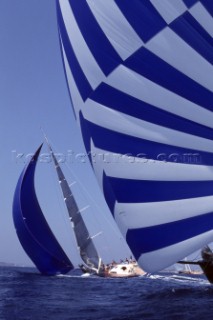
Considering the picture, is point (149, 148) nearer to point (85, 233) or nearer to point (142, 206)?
point (142, 206)

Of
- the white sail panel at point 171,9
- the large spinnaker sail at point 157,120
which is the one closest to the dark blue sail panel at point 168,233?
the large spinnaker sail at point 157,120

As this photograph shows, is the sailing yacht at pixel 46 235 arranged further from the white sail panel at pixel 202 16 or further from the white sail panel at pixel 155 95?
the white sail panel at pixel 202 16

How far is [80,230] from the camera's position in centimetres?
2566

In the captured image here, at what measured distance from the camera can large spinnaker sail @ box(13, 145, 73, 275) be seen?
Result: 2264 cm

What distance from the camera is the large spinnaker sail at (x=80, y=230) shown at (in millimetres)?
25469

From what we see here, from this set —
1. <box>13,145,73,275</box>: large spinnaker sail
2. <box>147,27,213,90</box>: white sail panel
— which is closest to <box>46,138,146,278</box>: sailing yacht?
<box>13,145,73,275</box>: large spinnaker sail

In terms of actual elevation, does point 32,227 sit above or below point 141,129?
below

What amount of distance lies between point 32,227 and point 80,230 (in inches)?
156

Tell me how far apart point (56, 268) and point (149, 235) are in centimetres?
1943

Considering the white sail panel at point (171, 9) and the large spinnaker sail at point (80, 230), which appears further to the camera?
the large spinnaker sail at point (80, 230)

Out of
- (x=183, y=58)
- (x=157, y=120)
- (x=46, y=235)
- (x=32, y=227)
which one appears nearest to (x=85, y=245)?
(x=46, y=235)

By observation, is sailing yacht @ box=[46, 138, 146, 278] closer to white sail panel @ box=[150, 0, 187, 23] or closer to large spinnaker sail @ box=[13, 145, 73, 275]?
large spinnaker sail @ box=[13, 145, 73, 275]

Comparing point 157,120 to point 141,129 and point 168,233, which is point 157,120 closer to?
point 141,129

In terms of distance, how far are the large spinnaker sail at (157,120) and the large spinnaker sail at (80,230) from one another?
18.9m
